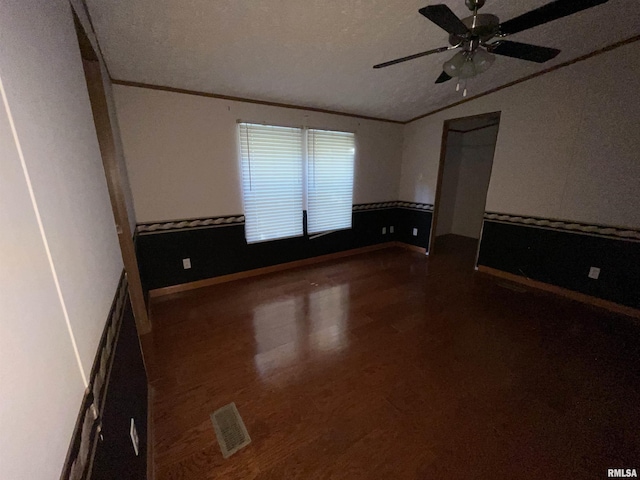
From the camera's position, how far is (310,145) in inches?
135

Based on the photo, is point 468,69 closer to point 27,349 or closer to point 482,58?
point 482,58

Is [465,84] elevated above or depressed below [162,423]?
above

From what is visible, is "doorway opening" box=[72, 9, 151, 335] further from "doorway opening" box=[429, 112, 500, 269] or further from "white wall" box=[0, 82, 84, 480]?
"doorway opening" box=[429, 112, 500, 269]

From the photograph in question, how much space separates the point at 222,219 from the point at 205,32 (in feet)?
5.91

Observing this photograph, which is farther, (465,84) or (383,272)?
(383,272)

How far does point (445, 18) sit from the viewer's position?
132 cm

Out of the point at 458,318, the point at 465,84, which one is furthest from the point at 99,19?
the point at 458,318

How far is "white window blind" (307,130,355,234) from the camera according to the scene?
11.5 ft

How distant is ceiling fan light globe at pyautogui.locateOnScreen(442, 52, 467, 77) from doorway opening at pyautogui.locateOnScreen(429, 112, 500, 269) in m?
3.01

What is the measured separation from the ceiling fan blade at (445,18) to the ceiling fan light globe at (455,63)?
6.6 inches

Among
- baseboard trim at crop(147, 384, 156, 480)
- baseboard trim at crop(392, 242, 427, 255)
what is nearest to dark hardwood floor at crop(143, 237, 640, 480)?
baseboard trim at crop(147, 384, 156, 480)

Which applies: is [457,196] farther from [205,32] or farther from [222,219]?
[205,32]

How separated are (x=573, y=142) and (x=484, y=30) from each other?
2.13m

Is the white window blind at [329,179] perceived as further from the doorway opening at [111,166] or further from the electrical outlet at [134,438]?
the electrical outlet at [134,438]
